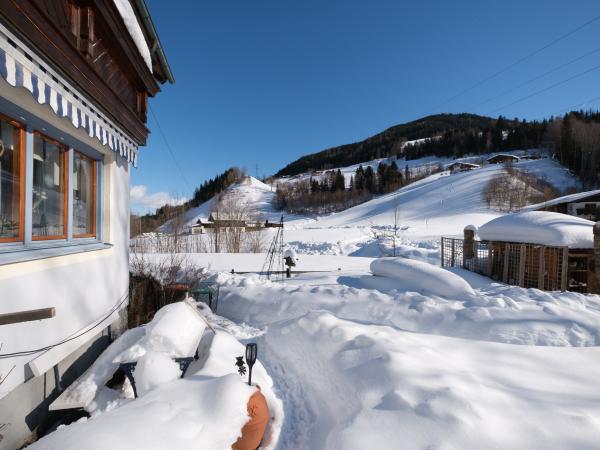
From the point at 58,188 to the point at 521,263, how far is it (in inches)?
449

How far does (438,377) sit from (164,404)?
238cm

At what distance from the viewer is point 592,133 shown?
55000 millimetres

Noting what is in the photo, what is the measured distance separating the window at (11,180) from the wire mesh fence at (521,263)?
443 inches

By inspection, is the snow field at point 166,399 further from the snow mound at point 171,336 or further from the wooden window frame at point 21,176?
the wooden window frame at point 21,176

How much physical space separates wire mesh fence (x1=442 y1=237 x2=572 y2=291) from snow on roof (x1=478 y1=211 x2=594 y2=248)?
22 cm

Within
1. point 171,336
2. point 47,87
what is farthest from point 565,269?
point 47,87

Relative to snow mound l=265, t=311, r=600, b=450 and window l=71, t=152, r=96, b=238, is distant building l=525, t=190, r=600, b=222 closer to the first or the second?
snow mound l=265, t=311, r=600, b=450

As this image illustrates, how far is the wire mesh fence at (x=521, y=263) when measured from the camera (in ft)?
28.3

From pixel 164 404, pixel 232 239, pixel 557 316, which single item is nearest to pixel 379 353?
pixel 164 404

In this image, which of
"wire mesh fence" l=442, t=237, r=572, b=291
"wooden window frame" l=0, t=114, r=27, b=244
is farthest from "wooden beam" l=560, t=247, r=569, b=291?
"wooden window frame" l=0, t=114, r=27, b=244

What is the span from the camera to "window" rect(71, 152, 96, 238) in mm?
3652

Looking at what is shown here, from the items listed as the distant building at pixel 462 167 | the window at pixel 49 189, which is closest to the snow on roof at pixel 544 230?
the window at pixel 49 189

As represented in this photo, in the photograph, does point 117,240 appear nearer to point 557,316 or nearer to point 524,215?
point 557,316

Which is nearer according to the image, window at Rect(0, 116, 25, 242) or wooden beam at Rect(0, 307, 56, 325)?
wooden beam at Rect(0, 307, 56, 325)
